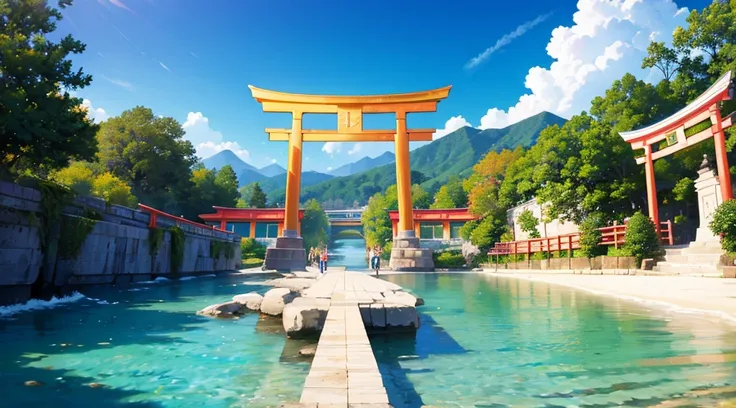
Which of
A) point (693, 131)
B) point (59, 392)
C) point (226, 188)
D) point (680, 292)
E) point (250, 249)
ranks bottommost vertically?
point (59, 392)

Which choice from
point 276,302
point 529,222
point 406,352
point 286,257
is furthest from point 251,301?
point 529,222

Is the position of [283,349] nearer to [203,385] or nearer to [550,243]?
[203,385]

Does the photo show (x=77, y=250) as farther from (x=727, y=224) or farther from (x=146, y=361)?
(x=727, y=224)

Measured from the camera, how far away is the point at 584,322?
6.57 m

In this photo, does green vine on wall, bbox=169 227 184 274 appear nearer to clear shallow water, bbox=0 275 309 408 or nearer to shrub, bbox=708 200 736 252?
clear shallow water, bbox=0 275 309 408

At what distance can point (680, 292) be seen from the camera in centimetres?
916

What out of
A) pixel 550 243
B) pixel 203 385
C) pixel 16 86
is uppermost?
pixel 16 86

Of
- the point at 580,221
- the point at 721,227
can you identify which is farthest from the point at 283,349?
the point at 580,221

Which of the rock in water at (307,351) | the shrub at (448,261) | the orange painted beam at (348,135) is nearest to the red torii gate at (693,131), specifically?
the orange painted beam at (348,135)

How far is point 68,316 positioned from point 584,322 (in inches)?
316

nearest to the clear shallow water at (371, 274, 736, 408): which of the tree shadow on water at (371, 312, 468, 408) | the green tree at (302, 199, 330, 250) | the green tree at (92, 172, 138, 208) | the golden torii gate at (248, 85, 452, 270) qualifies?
the tree shadow on water at (371, 312, 468, 408)

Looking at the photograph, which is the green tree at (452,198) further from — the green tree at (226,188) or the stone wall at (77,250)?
the stone wall at (77,250)

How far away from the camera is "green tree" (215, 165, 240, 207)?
39.6 m

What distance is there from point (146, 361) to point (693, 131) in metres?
20.3
